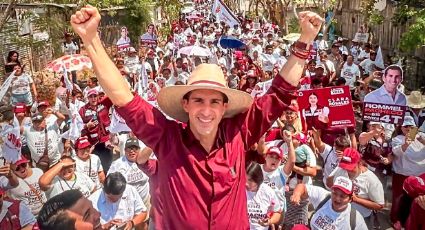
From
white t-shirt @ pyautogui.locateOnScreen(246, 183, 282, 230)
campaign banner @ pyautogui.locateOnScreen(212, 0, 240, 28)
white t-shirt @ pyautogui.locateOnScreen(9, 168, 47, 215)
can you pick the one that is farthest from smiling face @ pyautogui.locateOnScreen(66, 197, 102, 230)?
campaign banner @ pyautogui.locateOnScreen(212, 0, 240, 28)

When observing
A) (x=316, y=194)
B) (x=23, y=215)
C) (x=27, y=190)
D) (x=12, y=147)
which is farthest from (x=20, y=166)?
(x=316, y=194)

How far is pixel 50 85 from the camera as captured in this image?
15430 millimetres

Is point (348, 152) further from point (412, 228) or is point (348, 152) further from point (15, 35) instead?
point (15, 35)

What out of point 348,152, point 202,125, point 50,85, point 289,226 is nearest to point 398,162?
point 348,152

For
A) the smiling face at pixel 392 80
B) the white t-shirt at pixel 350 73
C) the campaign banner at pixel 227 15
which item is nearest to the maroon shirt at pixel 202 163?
the smiling face at pixel 392 80

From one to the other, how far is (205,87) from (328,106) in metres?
3.72

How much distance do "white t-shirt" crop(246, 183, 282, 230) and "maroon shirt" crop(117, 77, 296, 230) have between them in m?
2.17

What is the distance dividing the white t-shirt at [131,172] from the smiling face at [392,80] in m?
3.30

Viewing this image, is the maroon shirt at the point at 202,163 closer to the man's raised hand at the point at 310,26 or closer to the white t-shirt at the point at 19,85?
the man's raised hand at the point at 310,26

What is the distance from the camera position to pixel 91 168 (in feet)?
19.5

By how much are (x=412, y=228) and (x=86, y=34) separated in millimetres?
3299

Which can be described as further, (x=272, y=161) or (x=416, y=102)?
(x=416, y=102)

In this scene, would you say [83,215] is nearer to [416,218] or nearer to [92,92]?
[416,218]

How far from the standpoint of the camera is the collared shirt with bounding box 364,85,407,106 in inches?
248
